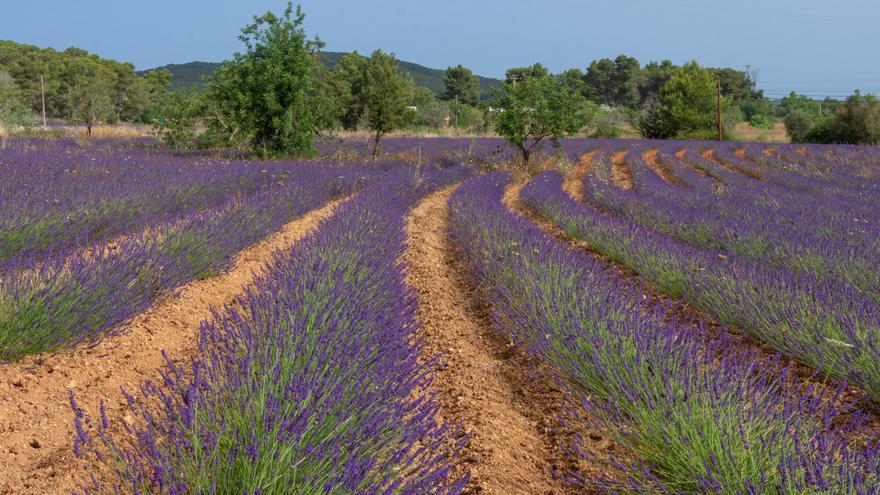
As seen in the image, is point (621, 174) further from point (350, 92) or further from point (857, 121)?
point (857, 121)

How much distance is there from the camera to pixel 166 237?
457 cm

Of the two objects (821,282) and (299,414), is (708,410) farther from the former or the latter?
(821,282)

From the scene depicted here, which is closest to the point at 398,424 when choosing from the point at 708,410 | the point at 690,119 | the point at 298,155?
the point at 708,410

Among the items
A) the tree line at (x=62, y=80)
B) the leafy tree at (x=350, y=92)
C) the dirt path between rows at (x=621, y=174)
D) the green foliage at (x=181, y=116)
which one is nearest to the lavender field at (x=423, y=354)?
the dirt path between rows at (x=621, y=174)

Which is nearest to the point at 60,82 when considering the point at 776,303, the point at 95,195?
the point at 95,195

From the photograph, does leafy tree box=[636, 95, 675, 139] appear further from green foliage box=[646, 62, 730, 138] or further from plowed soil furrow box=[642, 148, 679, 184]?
plowed soil furrow box=[642, 148, 679, 184]

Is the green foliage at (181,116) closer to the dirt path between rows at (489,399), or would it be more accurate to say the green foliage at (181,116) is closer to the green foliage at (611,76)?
the dirt path between rows at (489,399)

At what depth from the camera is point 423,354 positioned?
3527mm

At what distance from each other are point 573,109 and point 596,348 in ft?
44.7

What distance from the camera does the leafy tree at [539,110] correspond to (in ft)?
50.4

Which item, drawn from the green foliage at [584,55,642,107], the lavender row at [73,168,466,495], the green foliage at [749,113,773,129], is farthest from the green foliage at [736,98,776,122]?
the lavender row at [73,168,466,495]

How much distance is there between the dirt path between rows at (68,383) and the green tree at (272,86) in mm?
10262

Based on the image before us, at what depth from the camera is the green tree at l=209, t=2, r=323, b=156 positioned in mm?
13867

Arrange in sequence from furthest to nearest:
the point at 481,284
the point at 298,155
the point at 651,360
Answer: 1. the point at 298,155
2. the point at 481,284
3. the point at 651,360
